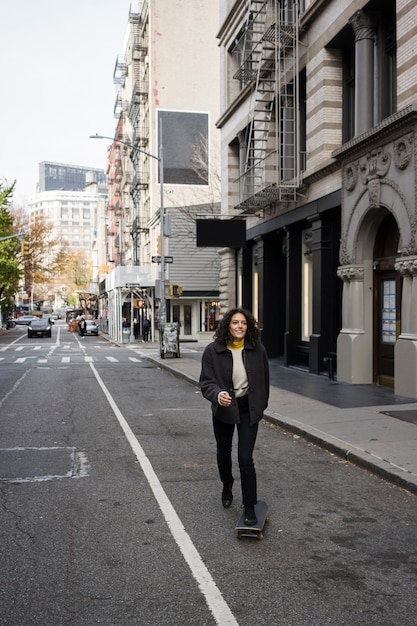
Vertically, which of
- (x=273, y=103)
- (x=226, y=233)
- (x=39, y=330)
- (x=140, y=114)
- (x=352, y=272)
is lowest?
(x=39, y=330)

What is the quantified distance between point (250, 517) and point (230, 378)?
3.76 feet

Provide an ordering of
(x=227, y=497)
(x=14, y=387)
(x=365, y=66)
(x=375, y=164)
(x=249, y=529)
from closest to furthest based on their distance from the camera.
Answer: (x=249, y=529) → (x=227, y=497) → (x=375, y=164) → (x=365, y=66) → (x=14, y=387)

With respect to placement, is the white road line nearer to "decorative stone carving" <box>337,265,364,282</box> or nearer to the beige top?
the beige top

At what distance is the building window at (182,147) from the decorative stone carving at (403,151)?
3609 cm

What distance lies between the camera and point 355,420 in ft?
35.0

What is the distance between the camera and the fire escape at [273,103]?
19.4m

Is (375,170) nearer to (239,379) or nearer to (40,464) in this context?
(40,464)

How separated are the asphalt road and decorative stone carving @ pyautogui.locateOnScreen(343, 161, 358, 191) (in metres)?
7.62

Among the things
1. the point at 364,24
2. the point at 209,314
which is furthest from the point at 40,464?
the point at 209,314

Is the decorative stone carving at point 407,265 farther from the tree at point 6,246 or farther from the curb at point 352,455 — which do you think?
the tree at point 6,246

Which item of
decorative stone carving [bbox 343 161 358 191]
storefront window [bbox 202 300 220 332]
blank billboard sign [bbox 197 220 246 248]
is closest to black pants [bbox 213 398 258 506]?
decorative stone carving [bbox 343 161 358 191]

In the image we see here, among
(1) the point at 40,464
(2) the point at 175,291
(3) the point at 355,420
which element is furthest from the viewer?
(2) the point at 175,291

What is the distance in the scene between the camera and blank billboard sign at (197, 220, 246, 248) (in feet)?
81.1

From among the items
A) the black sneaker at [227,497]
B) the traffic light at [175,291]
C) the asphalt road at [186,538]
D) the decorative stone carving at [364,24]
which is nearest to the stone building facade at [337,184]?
the decorative stone carving at [364,24]
